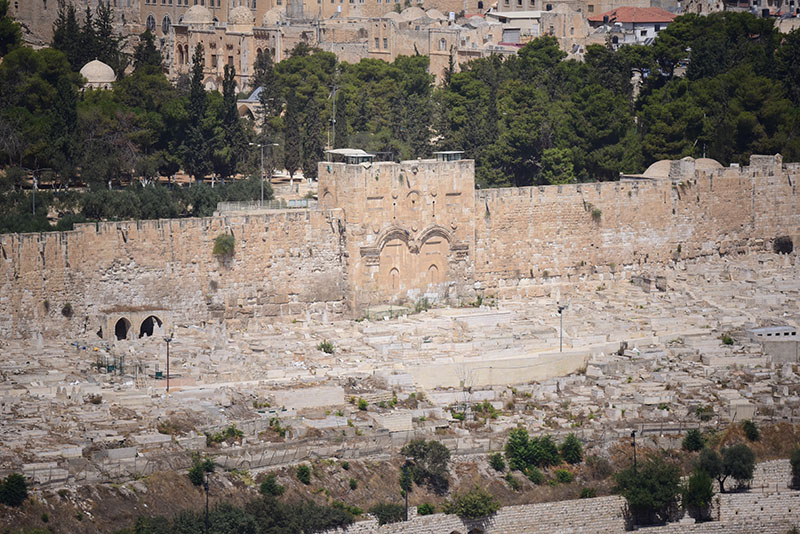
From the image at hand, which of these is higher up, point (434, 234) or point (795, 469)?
point (434, 234)

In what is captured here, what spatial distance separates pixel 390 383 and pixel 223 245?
20.6 feet

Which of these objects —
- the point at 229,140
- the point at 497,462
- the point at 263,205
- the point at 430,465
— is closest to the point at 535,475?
the point at 497,462

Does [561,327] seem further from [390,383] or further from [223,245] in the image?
[223,245]

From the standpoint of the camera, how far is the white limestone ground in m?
34.9

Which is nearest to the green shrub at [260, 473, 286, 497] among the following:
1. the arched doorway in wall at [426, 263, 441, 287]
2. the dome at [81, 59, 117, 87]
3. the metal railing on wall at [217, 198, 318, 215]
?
the metal railing on wall at [217, 198, 318, 215]

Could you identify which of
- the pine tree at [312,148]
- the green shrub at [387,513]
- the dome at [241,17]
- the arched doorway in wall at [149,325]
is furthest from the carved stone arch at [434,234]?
the dome at [241,17]

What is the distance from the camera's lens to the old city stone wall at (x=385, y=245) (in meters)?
41.6

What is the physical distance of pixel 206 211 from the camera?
46.2m

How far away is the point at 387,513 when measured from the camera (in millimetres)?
33594

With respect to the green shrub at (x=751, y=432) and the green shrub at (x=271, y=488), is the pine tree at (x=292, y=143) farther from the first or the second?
the green shrub at (x=271, y=488)

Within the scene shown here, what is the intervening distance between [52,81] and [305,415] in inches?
769

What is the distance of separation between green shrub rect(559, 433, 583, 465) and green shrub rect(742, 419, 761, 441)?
142 inches

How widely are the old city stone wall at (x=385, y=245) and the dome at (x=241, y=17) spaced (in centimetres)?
3194

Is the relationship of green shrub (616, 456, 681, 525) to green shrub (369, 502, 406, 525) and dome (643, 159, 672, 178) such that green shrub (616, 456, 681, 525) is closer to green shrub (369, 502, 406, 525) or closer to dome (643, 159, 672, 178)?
green shrub (369, 502, 406, 525)
